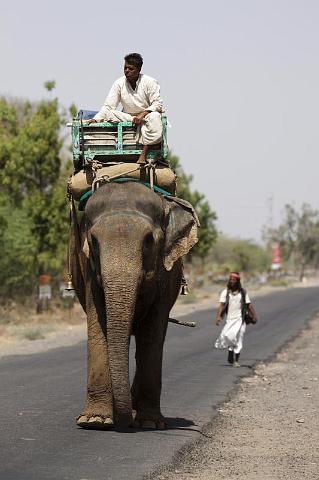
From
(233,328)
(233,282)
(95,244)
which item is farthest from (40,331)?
(95,244)

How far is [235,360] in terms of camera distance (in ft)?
76.0

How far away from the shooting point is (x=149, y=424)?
1229 cm

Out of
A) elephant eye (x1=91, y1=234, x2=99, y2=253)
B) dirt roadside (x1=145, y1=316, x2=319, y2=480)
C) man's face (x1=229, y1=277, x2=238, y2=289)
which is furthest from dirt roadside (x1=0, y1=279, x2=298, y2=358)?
elephant eye (x1=91, y1=234, x2=99, y2=253)

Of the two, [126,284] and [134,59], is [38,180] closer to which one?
[134,59]

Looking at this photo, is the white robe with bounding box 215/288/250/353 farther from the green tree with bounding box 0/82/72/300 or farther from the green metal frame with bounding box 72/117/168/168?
the green tree with bounding box 0/82/72/300

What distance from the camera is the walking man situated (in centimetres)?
2298

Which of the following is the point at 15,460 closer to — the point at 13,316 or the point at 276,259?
the point at 13,316

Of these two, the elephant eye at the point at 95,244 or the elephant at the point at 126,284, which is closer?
the elephant at the point at 126,284

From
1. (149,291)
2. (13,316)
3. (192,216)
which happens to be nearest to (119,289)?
(149,291)

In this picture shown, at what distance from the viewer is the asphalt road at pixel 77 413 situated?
32.0ft

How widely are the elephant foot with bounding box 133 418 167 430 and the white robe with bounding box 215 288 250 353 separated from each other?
10669mm

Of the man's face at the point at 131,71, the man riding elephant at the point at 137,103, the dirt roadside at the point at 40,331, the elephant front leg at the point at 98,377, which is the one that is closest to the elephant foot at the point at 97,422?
the elephant front leg at the point at 98,377

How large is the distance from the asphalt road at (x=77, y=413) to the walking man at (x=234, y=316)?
Result: 15.6 inches

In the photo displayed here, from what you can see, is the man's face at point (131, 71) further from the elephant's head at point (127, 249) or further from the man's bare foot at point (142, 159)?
the elephant's head at point (127, 249)
